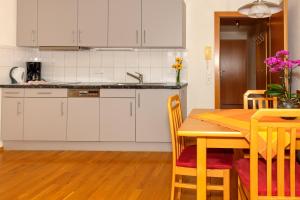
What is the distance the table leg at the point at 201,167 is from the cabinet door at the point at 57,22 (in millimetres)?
3323

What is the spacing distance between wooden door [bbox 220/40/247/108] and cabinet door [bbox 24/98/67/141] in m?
6.19

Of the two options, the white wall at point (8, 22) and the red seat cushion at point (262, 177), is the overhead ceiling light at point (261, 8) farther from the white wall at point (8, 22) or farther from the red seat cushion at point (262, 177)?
the white wall at point (8, 22)

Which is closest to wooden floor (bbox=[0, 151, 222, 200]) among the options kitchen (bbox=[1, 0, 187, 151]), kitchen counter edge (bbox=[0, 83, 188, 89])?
kitchen (bbox=[1, 0, 187, 151])

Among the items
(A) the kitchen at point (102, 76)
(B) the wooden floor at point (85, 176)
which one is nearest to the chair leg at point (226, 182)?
(B) the wooden floor at point (85, 176)

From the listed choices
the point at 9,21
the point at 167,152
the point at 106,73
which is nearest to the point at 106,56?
the point at 106,73

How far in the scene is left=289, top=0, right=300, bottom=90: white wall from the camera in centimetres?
400

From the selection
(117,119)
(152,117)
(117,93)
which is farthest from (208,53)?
(117,119)

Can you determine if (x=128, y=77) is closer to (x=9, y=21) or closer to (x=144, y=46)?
(x=144, y=46)

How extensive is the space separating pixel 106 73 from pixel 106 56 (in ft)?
0.84

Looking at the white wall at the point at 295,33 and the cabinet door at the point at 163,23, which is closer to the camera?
the white wall at the point at 295,33

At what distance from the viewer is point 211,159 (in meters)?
2.22

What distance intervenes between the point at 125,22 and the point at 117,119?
134cm

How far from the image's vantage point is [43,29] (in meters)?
4.71

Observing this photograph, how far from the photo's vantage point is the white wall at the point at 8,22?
4.50 m
